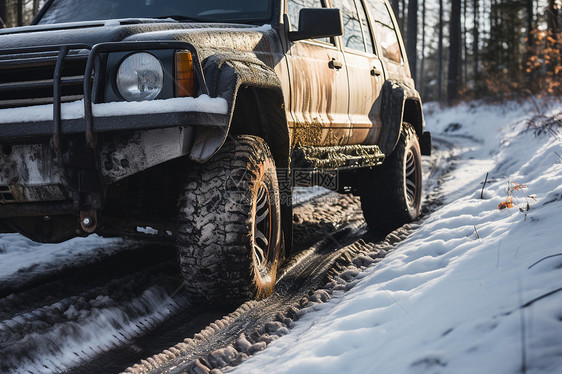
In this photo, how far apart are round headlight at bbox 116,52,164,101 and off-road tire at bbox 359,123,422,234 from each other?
2.91 meters

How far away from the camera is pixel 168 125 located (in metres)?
2.49

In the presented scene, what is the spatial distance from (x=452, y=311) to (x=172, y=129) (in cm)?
146

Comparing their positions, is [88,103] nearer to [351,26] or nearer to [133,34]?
[133,34]

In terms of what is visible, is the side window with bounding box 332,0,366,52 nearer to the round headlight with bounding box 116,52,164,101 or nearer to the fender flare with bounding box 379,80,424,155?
the fender flare with bounding box 379,80,424,155

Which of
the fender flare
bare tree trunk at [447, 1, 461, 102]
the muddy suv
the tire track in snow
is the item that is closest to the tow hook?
the muddy suv

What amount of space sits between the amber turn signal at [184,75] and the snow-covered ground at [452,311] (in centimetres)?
120

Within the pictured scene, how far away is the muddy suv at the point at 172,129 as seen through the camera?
2.55 m

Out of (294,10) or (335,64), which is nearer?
(294,10)

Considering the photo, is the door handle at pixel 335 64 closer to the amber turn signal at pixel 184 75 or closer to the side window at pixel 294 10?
the side window at pixel 294 10

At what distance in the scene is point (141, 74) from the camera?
2609mm

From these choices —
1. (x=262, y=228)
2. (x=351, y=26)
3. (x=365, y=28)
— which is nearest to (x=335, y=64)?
(x=351, y=26)

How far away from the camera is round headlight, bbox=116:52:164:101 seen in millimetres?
2596

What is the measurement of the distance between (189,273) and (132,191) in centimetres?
63

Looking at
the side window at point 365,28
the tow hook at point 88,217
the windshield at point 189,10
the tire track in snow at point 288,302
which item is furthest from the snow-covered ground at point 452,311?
the side window at point 365,28
